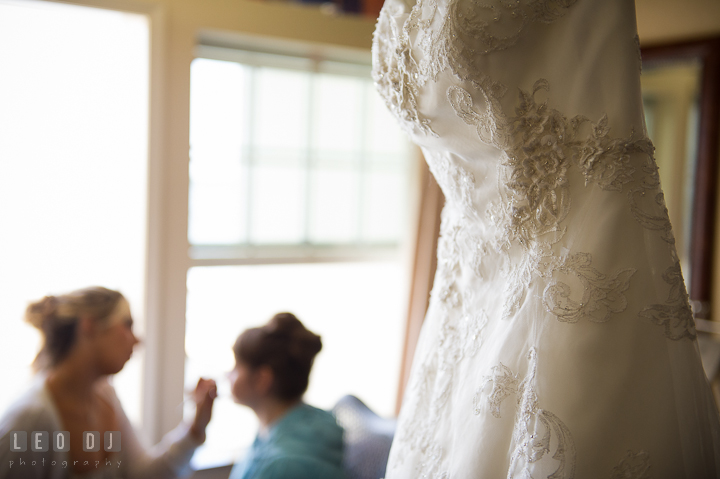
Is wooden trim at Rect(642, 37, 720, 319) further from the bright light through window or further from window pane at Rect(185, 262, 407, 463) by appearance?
the bright light through window

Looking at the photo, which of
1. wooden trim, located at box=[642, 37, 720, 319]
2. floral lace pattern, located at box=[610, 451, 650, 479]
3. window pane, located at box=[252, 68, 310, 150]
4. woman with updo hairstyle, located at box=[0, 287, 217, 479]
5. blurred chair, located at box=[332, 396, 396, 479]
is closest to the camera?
floral lace pattern, located at box=[610, 451, 650, 479]

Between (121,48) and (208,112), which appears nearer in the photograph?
(121,48)

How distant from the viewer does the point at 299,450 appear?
1.23m

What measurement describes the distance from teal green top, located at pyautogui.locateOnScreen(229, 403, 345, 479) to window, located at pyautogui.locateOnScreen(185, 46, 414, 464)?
90 cm

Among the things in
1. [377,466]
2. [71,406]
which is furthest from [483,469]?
[71,406]

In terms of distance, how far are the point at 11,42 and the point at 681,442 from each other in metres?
2.28

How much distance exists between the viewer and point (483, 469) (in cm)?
71

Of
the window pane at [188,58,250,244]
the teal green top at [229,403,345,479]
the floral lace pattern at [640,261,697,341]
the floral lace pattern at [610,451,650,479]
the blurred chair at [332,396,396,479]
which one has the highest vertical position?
the window pane at [188,58,250,244]

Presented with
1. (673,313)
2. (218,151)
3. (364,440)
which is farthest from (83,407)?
(673,313)

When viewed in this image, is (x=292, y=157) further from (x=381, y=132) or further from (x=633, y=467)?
(x=633, y=467)

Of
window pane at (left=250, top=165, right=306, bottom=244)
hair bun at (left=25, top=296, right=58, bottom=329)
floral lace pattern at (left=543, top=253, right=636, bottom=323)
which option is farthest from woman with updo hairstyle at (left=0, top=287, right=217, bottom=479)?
floral lace pattern at (left=543, top=253, right=636, bottom=323)

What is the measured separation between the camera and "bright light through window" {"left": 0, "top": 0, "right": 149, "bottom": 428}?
76.4 inches

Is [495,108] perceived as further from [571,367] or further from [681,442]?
[681,442]

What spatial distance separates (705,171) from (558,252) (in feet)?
5.06
